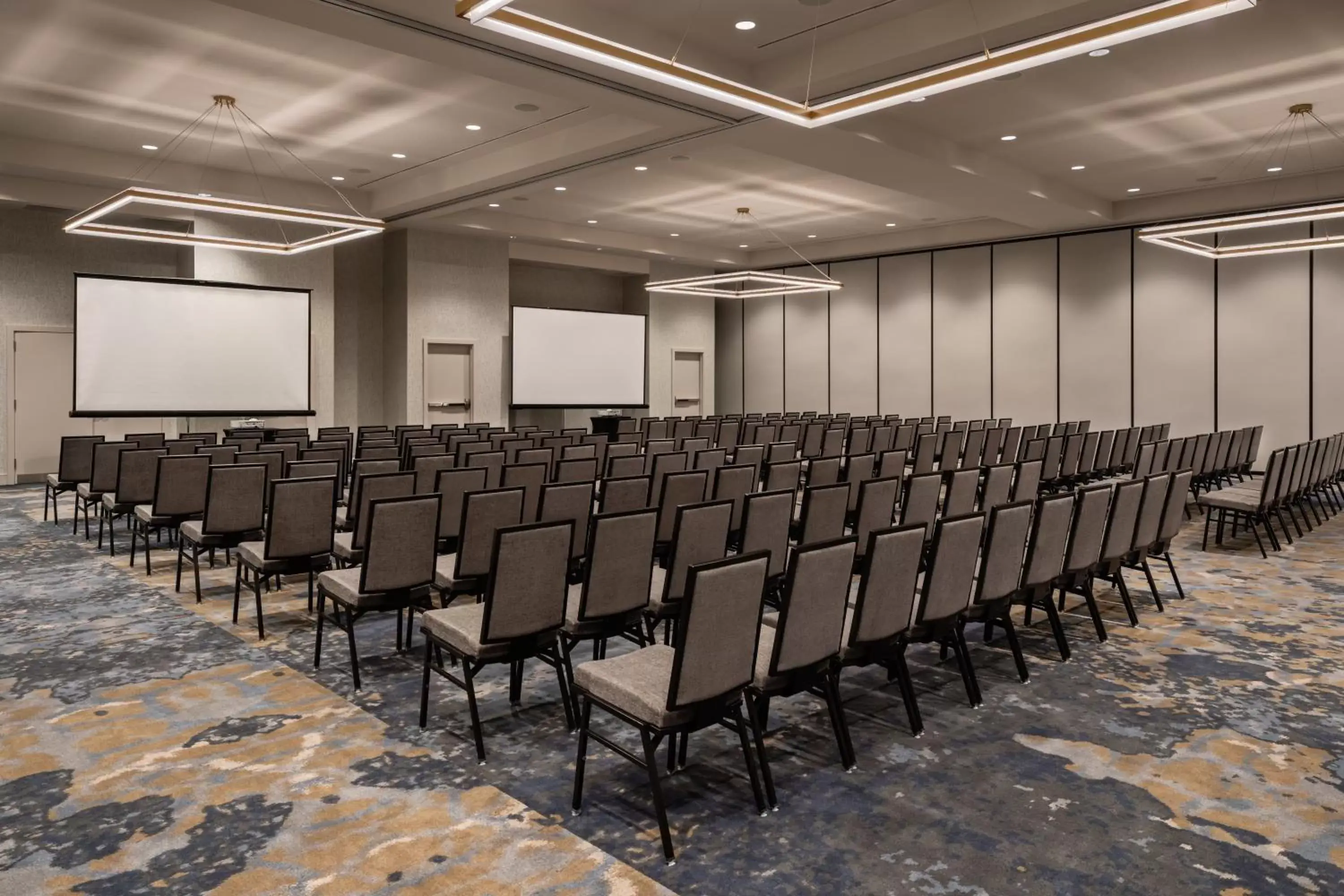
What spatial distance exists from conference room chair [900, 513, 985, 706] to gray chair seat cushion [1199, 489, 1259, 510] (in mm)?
4967

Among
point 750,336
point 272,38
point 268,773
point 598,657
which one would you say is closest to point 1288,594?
point 598,657

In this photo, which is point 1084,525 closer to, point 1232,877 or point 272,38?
point 1232,877

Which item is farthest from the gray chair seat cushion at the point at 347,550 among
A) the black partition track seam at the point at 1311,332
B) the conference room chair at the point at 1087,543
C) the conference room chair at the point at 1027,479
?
the black partition track seam at the point at 1311,332

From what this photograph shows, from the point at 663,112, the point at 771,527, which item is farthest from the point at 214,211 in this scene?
the point at 771,527

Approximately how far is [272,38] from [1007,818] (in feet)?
24.8

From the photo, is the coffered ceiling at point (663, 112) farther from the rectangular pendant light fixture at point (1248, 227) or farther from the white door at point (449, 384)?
the white door at point (449, 384)

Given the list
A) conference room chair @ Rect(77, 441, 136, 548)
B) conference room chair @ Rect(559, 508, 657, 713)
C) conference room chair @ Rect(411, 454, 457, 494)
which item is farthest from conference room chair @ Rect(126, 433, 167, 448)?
conference room chair @ Rect(559, 508, 657, 713)

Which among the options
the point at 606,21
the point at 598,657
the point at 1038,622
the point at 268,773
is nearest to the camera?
the point at 268,773

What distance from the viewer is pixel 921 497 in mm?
5836

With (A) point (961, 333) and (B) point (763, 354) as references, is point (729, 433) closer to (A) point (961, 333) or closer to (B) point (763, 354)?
(A) point (961, 333)

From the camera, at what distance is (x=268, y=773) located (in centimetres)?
338

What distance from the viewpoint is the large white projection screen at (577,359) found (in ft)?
52.6

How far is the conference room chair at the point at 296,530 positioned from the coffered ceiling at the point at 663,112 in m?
3.12

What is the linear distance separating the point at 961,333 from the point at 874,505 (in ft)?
37.5
